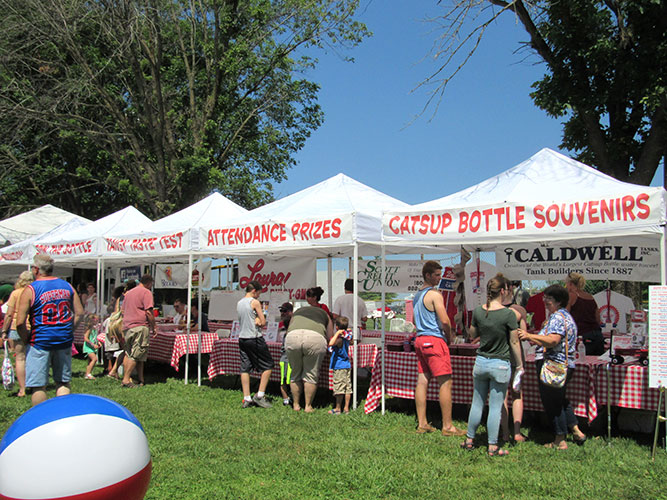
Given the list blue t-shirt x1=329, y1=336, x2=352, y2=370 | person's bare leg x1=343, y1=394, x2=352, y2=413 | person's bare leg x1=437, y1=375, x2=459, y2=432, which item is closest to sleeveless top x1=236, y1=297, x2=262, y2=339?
blue t-shirt x1=329, y1=336, x2=352, y2=370

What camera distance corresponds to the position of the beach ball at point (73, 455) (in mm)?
2195

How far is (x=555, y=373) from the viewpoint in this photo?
5.10 meters

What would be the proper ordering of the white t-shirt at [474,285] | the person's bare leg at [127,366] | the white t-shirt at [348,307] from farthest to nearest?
the white t-shirt at [474,285] → the person's bare leg at [127,366] → the white t-shirt at [348,307]

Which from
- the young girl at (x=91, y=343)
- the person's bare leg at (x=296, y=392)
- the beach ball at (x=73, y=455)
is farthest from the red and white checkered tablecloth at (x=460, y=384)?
the young girl at (x=91, y=343)

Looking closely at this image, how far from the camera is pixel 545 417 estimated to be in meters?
6.11

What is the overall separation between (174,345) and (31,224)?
34.3ft

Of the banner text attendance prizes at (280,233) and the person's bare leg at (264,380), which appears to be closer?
the banner text attendance prizes at (280,233)

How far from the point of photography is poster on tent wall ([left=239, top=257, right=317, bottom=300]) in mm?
9766

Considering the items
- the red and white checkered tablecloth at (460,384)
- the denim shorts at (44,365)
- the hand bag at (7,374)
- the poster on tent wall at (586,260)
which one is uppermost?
the poster on tent wall at (586,260)

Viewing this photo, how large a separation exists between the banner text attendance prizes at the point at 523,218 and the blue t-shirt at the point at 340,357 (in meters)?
1.48

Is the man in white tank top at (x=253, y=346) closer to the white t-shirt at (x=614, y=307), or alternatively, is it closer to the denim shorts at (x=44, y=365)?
the denim shorts at (x=44, y=365)

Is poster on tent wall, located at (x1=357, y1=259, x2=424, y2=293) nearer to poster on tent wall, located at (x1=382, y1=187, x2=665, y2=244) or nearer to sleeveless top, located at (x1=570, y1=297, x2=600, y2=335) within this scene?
sleeveless top, located at (x1=570, y1=297, x2=600, y2=335)

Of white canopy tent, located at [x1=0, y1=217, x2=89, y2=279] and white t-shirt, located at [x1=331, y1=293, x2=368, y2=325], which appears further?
white canopy tent, located at [x1=0, y1=217, x2=89, y2=279]

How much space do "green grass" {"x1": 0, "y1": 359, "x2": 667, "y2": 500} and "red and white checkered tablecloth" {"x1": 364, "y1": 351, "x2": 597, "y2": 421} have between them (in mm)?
274
